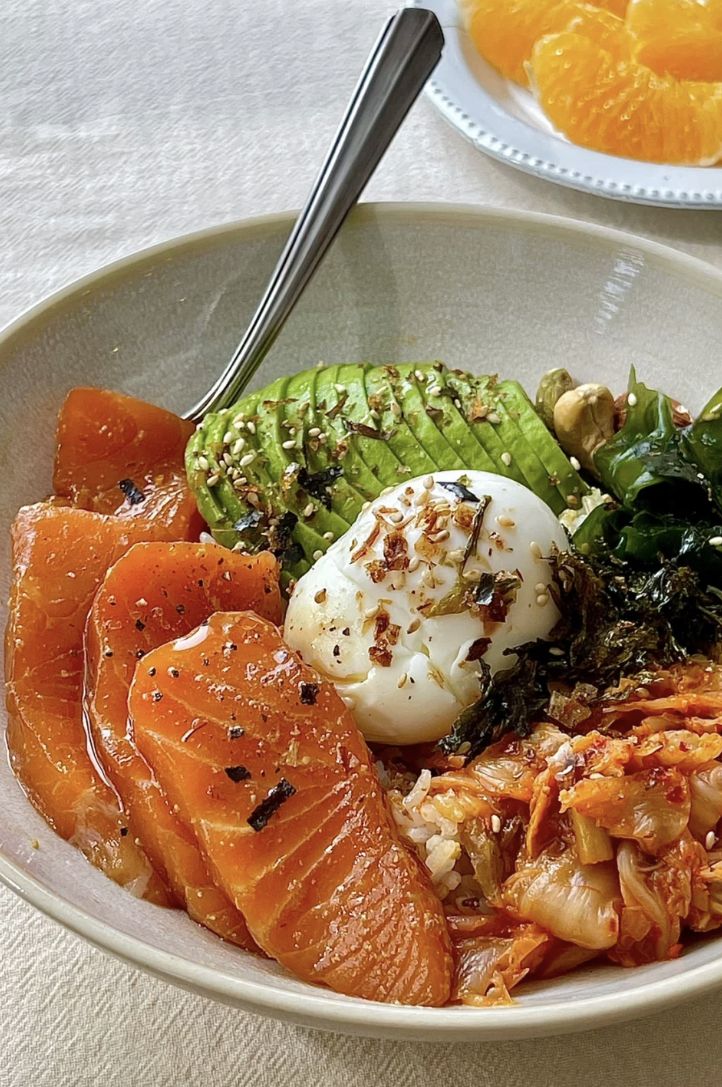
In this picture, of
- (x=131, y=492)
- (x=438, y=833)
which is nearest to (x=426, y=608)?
(x=438, y=833)

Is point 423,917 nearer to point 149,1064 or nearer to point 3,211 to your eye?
point 149,1064

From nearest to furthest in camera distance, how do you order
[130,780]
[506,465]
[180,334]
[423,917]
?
[423,917], [130,780], [506,465], [180,334]

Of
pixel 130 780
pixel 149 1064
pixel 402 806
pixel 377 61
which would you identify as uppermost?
pixel 377 61

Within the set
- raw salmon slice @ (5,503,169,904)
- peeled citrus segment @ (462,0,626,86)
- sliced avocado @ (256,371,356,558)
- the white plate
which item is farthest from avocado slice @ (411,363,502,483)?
peeled citrus segment @ (462,0,626,86)

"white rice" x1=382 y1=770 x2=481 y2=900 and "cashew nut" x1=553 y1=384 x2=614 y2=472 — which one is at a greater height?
"cashew nut" x1=553 y1=384 x2=614 y2=472

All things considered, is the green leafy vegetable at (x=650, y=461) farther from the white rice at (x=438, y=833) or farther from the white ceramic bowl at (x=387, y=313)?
the white rice at (x=438, y=833)

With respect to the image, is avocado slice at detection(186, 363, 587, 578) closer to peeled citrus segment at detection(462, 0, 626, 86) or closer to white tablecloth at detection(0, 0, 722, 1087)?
white tablecloth at detection(0, 0, 722, 1087)

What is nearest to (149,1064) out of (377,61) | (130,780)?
(130,780)
